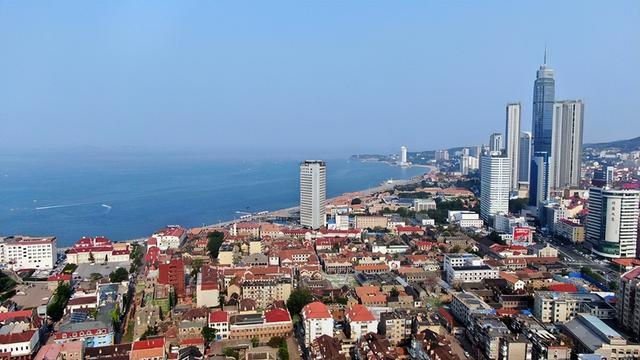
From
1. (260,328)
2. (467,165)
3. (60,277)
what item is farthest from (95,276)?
(467,165)

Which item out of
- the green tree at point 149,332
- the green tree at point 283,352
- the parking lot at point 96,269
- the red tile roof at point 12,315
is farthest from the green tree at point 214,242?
the green tree at point 283,352

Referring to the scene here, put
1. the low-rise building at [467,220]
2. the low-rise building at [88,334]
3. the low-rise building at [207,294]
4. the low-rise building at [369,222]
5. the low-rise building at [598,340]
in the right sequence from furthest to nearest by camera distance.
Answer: the low-rise building at [467,220] < the low-rise building at [369,222] < the low-rise building at [207,294] < the low-rise building at [88,334] < the low-rise building at [598,340]

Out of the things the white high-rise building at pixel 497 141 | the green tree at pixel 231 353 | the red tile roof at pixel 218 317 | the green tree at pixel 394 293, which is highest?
the white high-rise building at pixel 497 141

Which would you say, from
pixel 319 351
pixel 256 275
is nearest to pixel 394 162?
pixel 256 275

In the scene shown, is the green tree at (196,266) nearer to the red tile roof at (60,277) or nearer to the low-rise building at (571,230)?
the red tile roof at (60,277)

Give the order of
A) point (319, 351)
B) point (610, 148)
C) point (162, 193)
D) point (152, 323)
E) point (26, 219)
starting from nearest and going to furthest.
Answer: point (319, 351) → point (152, 323) → point (26, 219) → point (162, 193) → point (610, 148)

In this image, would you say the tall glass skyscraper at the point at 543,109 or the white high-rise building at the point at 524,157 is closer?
the tall glass skyscraper at the point at 543,109

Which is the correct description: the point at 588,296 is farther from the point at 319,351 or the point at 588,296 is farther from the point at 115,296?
the point at 115,296
